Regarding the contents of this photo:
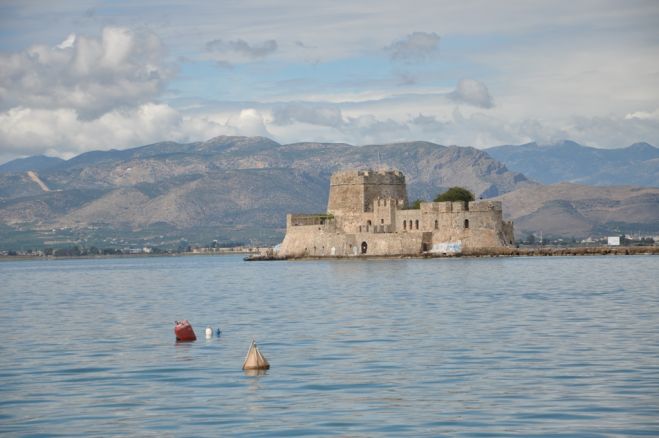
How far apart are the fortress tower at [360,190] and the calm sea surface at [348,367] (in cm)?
5032

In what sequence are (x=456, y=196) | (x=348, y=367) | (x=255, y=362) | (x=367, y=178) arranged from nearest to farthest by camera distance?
1. (x=255, y=362)
2. (x=348, y=367)
3. (x=367, y=178)
4. (x=456, y=196)

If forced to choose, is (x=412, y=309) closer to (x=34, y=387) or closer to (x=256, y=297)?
(x=256, y=297)

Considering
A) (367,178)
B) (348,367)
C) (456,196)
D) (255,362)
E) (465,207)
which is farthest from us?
(456,196)

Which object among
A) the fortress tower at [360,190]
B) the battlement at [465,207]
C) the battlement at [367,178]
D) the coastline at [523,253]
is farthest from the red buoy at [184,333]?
the battlement at [367,178]

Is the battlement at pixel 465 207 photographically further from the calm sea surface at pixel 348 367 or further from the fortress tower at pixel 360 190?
the calm sea surface at pixel 348 367

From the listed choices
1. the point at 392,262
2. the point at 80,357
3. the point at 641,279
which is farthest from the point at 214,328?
the point at 392,262

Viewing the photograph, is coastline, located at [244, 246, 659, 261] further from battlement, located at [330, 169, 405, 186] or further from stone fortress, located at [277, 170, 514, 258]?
battlement, located at [330, 169, 405, 186]

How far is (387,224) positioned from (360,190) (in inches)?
176

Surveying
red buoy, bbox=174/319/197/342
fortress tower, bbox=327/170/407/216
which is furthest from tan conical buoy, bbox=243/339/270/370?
fortress tower, bbox=327/170/407/216

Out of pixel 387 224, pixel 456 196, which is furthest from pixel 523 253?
pixel 456 196

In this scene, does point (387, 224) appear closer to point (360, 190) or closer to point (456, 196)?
point (360, 190)

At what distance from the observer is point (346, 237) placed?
96.3 meters

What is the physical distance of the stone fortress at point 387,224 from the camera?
298 ft

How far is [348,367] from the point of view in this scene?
24141mm
